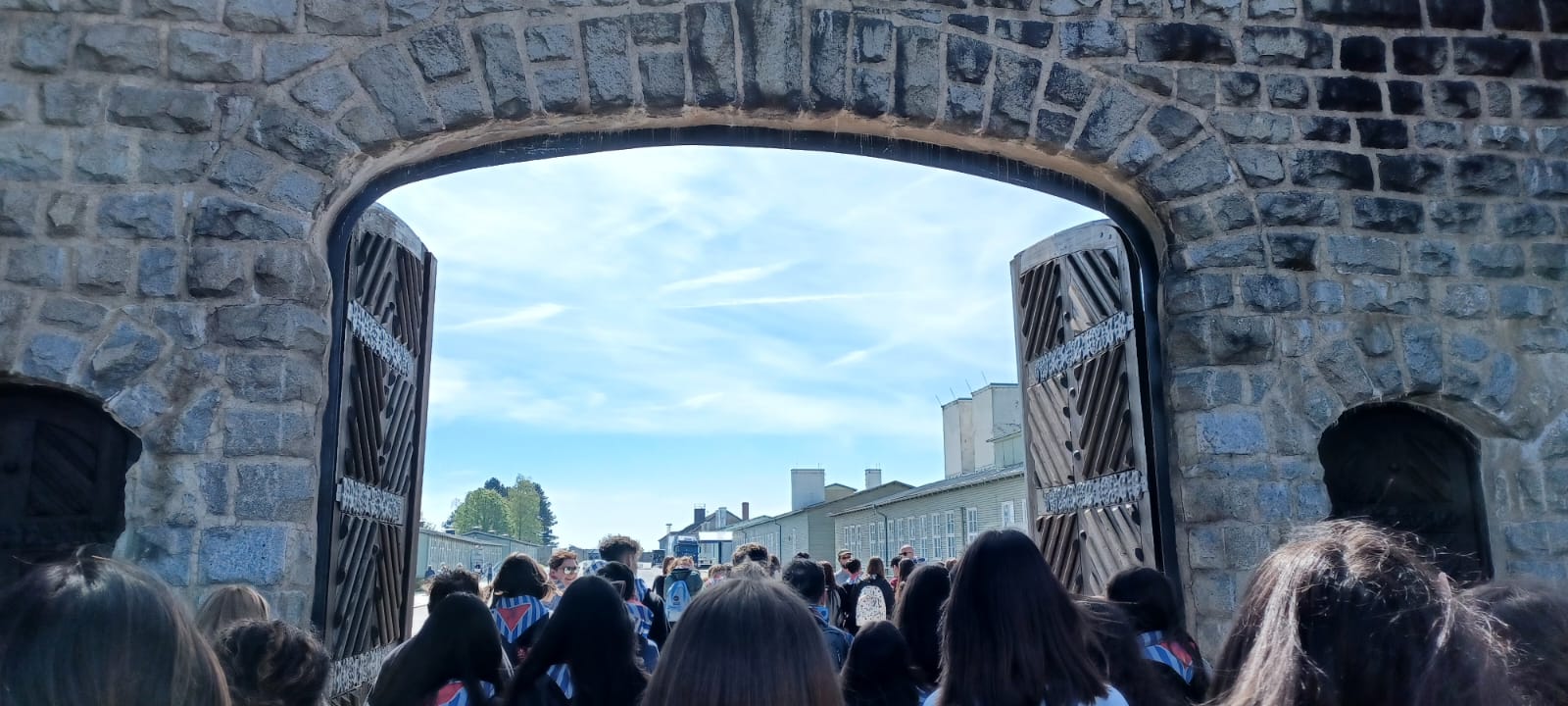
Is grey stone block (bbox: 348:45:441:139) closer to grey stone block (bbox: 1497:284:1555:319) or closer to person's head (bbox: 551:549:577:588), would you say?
person's head (bbox: 551:549:577:588)

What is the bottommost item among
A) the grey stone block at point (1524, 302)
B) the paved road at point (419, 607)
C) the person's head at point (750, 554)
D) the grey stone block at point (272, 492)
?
the paved road at point (419, 607)

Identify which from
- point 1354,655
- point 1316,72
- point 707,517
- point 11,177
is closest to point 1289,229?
point 1316,72

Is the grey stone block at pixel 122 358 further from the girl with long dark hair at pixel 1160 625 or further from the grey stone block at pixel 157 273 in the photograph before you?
the girl with long dark hair at pixel 1160 625

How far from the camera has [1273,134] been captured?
16.8ft

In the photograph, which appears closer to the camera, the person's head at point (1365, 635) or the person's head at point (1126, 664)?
the person's head at point (1365, 635)

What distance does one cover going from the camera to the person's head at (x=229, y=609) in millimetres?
3040

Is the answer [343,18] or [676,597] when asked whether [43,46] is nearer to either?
[343,18]

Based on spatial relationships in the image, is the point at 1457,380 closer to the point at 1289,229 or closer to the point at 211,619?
the point at 1289,229

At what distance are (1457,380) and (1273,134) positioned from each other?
1.35 meters

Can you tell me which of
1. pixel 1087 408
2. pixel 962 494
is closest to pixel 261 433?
pixel 1087 408

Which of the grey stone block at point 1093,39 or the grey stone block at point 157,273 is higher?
the grey stone block at point 1093,39

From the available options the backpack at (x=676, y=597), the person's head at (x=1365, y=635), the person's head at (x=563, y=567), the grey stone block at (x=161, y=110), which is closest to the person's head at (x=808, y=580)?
the person's head at (x=563, y=567)

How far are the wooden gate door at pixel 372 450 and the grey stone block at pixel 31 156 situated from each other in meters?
1.09

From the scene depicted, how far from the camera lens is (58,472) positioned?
4.28 m
